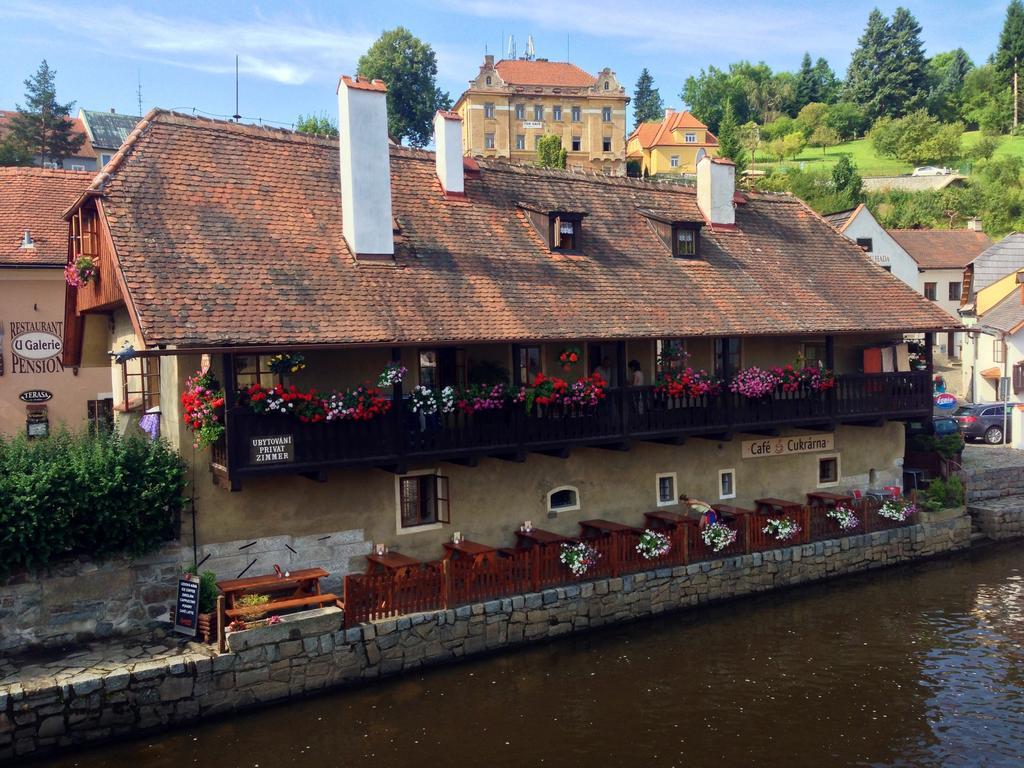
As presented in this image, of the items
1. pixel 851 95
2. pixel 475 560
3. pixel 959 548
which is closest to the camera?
pixel 475 560

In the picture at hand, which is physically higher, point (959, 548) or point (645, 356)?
point (645, 356)

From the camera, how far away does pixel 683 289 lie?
20203 mm

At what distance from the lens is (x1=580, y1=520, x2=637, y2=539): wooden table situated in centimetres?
1791

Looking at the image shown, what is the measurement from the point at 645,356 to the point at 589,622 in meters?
6.24

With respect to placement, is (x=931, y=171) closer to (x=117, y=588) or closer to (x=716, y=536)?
(x=716, y=536)

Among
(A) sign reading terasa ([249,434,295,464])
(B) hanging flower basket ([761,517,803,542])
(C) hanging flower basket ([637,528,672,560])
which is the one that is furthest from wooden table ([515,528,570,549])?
(A) sign reading terasa ([249,434,295,464])

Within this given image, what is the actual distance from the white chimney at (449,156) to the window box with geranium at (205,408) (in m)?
7.98

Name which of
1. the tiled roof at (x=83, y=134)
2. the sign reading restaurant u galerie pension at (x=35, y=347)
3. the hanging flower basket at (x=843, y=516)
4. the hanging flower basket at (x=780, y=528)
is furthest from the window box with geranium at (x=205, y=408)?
the tiled roof at (x=83, y=134)

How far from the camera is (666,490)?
19891 mm

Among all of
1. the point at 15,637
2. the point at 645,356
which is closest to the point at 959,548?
the point at 645,356

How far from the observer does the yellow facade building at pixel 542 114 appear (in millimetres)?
75625

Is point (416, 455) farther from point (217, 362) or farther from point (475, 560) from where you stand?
point (217, 362)

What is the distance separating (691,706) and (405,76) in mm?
75475

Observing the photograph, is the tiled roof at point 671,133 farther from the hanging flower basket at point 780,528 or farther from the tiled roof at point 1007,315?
the hanging flower basket at point 780,528
